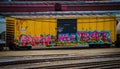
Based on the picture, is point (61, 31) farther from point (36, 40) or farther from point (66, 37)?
point (36, 40)

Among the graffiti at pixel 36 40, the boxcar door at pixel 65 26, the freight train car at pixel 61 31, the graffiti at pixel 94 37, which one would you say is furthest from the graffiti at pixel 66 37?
the graffiti at pixel 36 40

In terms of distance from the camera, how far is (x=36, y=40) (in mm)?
32750

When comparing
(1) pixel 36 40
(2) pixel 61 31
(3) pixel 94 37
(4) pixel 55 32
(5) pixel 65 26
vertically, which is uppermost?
(5) pixel 65 26

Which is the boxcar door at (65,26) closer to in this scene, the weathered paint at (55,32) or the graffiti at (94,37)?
the weathered paint at (55,32)

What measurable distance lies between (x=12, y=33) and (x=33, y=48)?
9.34 feet

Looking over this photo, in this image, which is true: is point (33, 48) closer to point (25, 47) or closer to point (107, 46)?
point (25, 47)

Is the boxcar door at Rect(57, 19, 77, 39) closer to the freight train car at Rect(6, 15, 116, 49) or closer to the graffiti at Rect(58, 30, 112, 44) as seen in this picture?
the freight train car at Rect(6, 15, 116, 49)

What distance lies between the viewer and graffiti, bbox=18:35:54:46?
106 feet

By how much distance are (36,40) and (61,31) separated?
2.80m

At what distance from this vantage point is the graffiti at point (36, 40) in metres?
32.3

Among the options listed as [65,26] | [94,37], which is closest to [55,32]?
[65,26]

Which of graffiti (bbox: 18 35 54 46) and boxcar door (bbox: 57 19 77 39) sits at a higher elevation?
boxcar door (bbox: 57 19 77 39)

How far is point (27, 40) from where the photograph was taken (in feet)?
106

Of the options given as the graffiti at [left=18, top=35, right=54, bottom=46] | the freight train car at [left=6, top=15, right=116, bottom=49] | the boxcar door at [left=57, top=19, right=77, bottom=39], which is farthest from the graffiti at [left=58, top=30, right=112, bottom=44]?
the graffiti at [left=18, top=35, right=54, bottom=46]
